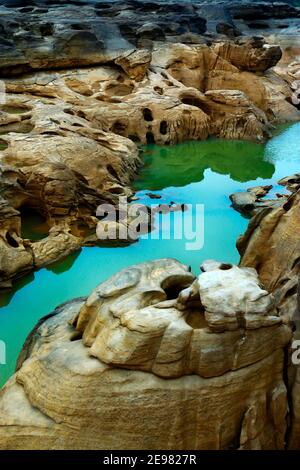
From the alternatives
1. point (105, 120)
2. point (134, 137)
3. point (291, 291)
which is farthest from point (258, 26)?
point (291, 291)

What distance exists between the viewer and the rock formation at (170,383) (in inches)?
103

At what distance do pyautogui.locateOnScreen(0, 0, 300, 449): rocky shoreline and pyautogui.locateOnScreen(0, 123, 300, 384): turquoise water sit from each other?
1.05ft

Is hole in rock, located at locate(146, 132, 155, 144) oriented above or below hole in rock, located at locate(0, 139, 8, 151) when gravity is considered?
below

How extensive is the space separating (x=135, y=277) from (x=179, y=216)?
16.1 ft

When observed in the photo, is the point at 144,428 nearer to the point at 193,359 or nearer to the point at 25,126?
the point at 193,359

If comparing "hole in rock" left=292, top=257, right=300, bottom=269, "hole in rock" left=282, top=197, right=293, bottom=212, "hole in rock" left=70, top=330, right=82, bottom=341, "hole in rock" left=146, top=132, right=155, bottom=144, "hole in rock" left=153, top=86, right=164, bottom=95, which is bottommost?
"hole in rock" left=146, top=132, right=155, bottom=144

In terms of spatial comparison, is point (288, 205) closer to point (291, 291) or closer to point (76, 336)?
point (291, 291)

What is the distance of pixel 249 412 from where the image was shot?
273 cm

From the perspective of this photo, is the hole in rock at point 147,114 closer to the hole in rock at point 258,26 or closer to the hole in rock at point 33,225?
the hole in rock at point 33,225

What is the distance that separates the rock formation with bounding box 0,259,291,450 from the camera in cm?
263

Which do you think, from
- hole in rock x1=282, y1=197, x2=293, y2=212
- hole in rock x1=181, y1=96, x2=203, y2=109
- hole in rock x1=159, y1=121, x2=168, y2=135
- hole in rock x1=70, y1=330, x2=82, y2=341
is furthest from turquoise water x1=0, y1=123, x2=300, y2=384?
hole in rock x1=282, y1=197, x2=293, y2=212

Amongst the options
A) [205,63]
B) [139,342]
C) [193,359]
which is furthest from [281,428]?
[205,63]

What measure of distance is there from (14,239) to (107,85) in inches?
345

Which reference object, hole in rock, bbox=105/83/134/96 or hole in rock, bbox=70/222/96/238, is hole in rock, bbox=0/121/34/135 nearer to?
hole in rock, bbox=70/222/96/238
